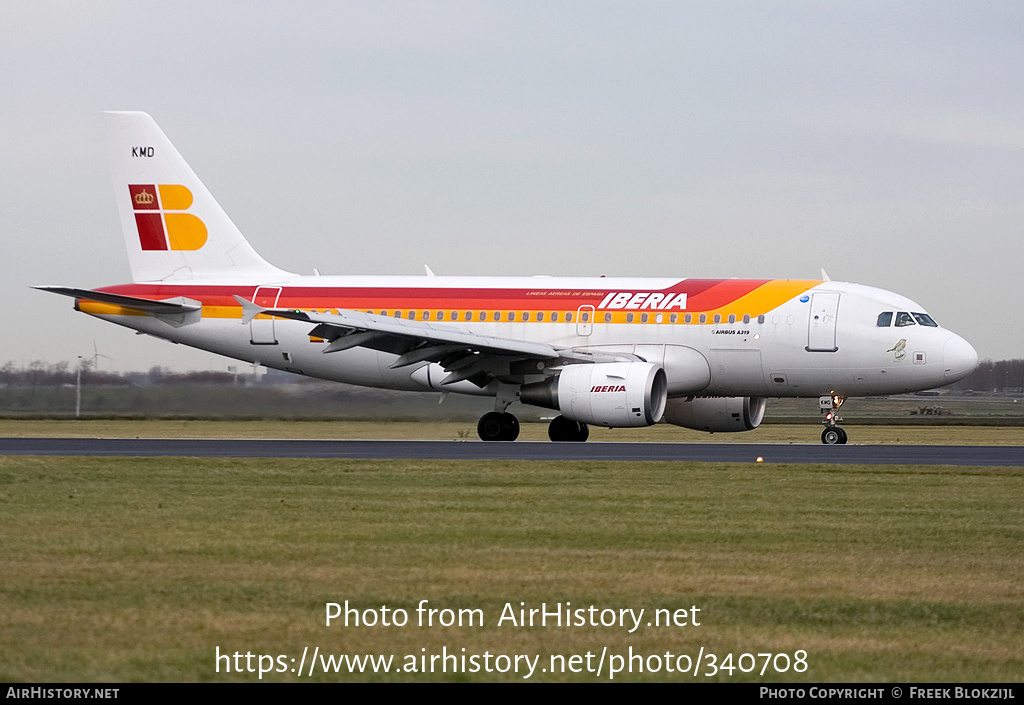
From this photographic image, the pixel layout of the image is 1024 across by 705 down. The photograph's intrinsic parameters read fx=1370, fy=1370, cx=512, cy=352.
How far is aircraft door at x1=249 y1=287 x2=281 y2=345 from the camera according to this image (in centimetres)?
3091

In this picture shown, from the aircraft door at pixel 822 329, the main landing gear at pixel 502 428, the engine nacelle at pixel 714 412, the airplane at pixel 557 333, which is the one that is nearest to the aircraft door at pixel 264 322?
the airplane at pixel 557 333

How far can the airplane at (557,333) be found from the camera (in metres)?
28.0

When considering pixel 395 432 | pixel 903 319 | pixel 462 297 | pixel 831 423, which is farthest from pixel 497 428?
pixel 903 319

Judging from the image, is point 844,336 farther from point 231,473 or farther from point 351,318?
point 231,473

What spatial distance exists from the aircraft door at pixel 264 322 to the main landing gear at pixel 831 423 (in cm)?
1229

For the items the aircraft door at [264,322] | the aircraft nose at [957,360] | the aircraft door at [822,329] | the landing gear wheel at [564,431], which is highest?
the aircraft door at [264,322]

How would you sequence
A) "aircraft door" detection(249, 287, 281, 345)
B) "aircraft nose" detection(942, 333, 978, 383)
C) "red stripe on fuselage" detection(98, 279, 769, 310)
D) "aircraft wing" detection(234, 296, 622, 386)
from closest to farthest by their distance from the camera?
"aircraft wing" detection(234, 296, 622, 386), "aircraft nose" detection(942, 333, 978, 383), "red stripe on fuselage" detection(98, 279, 769, 310), "aircraft door" detection(249, 287, 281, 345)

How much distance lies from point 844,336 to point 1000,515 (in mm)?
14374

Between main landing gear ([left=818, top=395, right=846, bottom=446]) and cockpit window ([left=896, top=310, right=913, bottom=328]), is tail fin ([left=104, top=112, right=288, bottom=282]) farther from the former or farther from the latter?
cockpit window ([left=896, top=310, right=913, bottom=328])

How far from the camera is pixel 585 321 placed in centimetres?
2928

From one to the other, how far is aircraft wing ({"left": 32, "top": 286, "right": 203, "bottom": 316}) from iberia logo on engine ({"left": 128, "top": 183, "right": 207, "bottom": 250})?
70.9 inches

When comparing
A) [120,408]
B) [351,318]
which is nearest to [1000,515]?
[351,318]

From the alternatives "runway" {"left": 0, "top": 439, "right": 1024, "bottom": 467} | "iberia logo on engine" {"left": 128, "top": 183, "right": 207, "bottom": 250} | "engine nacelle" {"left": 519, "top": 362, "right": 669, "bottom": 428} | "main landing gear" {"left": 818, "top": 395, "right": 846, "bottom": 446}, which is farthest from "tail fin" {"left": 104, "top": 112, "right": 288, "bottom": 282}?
"main landing gear" {"left": 818, "top": 395, "right": 846, "bottom": 446}

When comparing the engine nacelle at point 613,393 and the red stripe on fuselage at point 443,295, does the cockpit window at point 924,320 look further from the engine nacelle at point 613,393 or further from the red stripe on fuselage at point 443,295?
the engine nacelle at point 613,393
